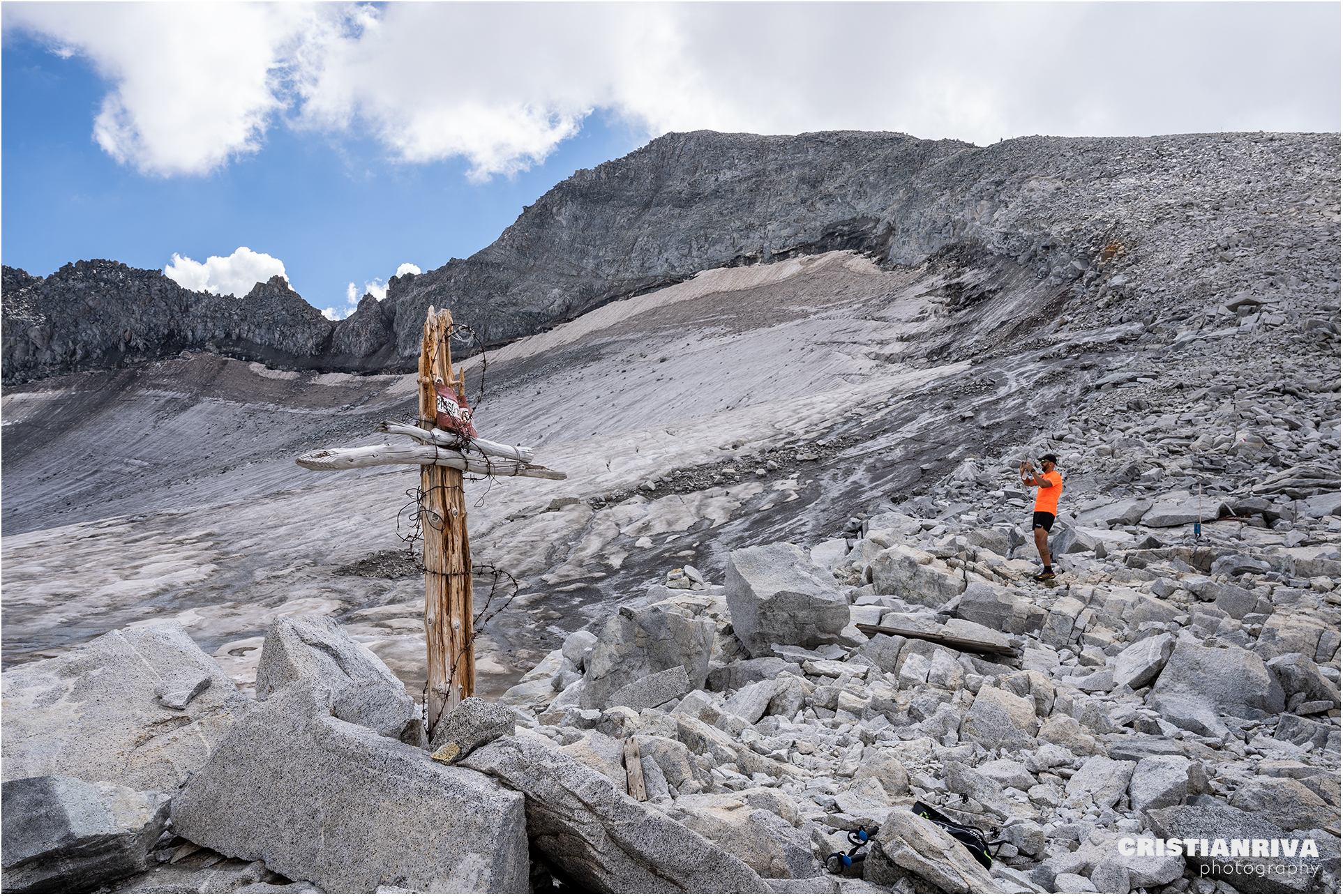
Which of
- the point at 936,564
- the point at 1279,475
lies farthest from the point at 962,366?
the point at 936,564

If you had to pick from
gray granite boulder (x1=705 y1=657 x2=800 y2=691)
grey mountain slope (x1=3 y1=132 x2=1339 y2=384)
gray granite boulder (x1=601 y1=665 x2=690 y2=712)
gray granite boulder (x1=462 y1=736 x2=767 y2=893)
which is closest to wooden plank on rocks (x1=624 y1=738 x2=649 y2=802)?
gray granite boulder (x1=462 y1=736 x2=767 y2=893)

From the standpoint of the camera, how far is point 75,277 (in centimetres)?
5303

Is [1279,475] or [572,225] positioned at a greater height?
[572,225]

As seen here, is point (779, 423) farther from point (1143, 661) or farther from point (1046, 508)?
point (1143, 661)

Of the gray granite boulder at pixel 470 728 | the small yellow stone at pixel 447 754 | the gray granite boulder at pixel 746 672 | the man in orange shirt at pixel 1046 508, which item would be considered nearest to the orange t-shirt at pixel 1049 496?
the man in orange shirt at pixel 1046 508

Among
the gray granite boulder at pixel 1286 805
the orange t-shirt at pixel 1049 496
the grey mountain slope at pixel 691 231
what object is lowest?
the gray granite boulder at pixel 1286 805

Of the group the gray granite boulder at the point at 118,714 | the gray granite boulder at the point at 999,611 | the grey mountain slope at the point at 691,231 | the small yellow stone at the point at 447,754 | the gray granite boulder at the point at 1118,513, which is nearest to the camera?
the small yellow stone at the point at 447,754

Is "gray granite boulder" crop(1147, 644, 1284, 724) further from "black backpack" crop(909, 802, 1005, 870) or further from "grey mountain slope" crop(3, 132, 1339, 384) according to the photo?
"grey mountain slope" crop(3, 132, 1339, 384)

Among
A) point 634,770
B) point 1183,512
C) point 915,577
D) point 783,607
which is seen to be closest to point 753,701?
point 783,607

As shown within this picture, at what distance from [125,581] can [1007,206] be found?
110ft

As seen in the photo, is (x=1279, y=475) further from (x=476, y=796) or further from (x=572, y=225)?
(x=572, y=225)

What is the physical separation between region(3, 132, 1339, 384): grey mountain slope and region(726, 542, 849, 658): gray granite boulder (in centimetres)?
2163

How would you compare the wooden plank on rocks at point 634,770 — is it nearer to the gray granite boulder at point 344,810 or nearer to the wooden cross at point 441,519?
the gray granite boulder at point 344,810

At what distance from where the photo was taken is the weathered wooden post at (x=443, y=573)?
4.41 metres
